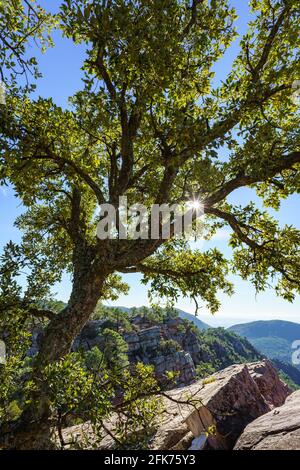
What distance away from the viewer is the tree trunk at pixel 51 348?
6.86m

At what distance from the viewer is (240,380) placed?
15.8 m

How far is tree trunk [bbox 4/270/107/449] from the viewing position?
6855 millimetres

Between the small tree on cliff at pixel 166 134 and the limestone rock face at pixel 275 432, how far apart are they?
13.8 feet

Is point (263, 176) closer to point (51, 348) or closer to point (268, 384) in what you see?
point (51, 348)

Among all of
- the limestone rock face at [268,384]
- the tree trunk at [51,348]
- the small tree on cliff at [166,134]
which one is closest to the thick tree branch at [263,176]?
the small tree on cliff at [166,134]

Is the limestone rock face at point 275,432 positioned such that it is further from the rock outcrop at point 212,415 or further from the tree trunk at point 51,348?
the tree trunk at point 51,348

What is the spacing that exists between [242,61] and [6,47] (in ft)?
24.1

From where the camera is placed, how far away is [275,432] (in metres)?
9.53

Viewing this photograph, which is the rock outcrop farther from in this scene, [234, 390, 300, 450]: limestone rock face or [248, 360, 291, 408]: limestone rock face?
[234, 390, 300, 450]: limestone rock face

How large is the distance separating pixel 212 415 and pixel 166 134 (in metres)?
10.9

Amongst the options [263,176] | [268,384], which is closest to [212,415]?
[268,384]

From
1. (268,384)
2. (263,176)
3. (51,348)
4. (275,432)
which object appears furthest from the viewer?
(268,384)

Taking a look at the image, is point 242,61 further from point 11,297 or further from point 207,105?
point 11,297
